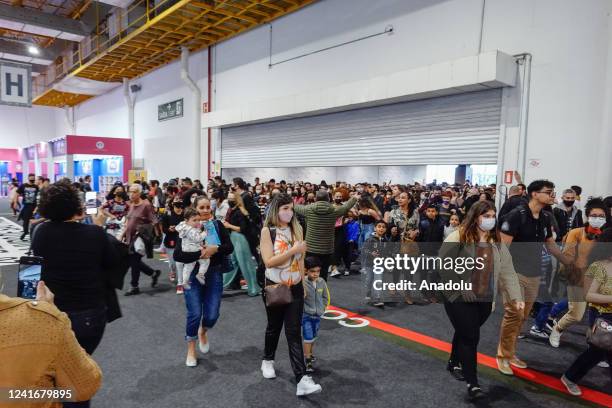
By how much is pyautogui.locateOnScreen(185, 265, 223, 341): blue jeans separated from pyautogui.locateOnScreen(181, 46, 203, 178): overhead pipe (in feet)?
42.6

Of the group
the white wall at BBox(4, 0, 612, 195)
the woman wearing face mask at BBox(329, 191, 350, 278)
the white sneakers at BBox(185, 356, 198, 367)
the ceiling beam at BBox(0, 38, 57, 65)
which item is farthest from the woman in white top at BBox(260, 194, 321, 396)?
the ceiling beam at BBox(0, 38, 57, 65)

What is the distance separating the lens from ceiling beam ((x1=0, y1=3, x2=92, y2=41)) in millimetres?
15023

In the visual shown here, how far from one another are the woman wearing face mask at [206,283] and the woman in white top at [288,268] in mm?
688

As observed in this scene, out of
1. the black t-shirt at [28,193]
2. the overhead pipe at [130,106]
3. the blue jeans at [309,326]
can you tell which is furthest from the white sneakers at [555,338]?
the overhead pipe at [130,106]

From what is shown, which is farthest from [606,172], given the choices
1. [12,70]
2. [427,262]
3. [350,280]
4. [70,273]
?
[12,70]

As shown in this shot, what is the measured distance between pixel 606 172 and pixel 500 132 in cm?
198

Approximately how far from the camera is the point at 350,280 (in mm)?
6918

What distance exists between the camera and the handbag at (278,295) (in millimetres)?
3059

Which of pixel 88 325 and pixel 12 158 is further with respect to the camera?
pixel 12 158

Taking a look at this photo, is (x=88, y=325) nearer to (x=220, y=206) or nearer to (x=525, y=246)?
(x=525, y=246)

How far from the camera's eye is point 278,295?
10.0 ft

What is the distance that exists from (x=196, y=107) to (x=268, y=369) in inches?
555

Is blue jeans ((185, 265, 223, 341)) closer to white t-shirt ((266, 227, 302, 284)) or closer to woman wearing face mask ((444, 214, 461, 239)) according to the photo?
white t-shirt ((266, 227, 302, 284))

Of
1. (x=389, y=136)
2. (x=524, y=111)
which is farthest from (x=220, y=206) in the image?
(x=524, y=111)
